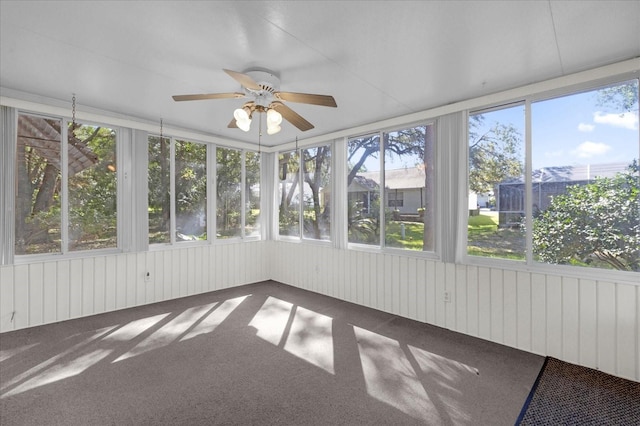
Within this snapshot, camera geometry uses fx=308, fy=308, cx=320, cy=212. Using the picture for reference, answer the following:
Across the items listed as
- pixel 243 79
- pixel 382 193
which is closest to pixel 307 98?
pixel 243 79

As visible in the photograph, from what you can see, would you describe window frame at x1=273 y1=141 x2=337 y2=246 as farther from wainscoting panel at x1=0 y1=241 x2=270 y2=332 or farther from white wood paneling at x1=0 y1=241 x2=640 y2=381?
wainscoting panel at x1=0 y1=241 x2=270 y2=332

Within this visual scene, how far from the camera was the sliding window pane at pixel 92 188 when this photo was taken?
147 inches

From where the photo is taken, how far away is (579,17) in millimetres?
1878

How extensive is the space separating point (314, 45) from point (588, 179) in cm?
260

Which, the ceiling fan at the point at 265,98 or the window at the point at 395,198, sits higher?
the ceiling fan at the point at 265,98

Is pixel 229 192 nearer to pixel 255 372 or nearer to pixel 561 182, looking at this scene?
pixel 255 372

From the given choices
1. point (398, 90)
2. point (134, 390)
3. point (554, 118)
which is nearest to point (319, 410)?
point (134, 390)

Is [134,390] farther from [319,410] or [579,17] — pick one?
[579,17]

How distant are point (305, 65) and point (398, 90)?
3.50 ft

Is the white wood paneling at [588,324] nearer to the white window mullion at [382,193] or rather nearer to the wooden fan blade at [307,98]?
the white window mullion at [382,193]

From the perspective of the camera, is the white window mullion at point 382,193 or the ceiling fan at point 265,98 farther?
the white window mullion at point 382,193

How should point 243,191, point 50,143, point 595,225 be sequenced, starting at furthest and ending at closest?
1. point 243,191
2. point 50,143
3. point 595,225

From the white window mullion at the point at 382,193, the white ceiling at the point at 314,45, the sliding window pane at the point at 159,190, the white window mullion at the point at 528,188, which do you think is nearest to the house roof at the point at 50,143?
the white ceiling at the point at 314,45

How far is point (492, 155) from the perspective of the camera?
3.22 meters
